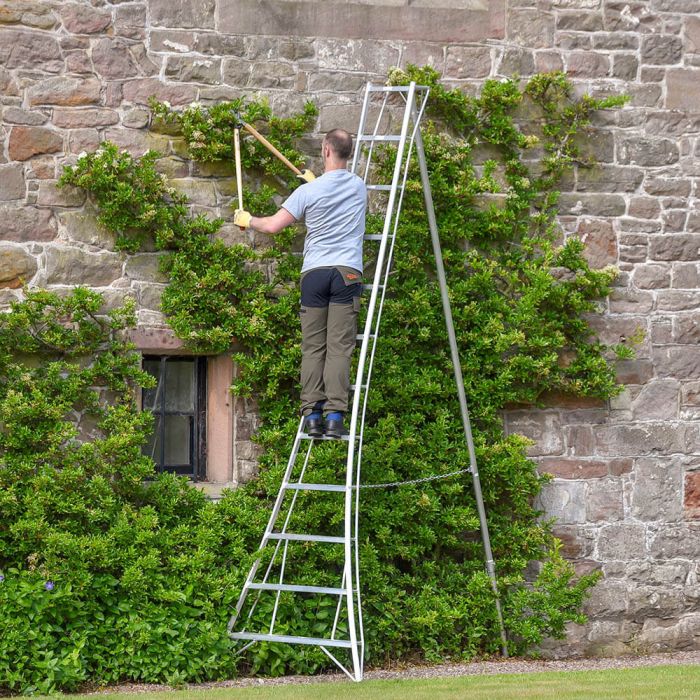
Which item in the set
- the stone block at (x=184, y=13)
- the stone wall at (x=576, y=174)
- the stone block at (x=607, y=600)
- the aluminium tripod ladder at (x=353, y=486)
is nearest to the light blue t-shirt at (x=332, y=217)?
the aluminium tripod ladder at (x=353, y=486)

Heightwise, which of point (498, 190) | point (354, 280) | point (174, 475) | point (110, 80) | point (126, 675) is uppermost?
point (110, 80)

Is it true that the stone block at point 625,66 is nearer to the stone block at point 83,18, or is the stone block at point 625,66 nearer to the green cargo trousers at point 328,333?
the green cargo trousers at point 328,333

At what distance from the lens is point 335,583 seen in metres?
6.84

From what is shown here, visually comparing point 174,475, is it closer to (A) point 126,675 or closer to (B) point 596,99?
(A) point 126,675

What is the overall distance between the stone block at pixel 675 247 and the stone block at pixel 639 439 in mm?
1074

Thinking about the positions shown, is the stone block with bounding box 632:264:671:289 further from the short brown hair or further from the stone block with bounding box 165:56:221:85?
the stone block with bounding box 165:56:221:85

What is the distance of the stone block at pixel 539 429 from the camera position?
748 centimetres

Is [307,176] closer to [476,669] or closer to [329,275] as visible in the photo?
[329,275]

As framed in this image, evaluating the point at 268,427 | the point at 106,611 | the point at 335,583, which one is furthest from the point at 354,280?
the point at 106,611

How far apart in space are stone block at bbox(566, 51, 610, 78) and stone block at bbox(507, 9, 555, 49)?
0.18 m

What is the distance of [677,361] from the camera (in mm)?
7676

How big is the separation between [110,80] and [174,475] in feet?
7.79

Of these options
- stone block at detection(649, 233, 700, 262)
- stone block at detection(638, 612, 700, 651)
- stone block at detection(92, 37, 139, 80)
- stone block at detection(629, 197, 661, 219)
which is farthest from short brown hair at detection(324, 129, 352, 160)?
stone block at detection(638, 612, 700, 651)

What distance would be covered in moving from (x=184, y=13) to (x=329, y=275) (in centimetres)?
207
